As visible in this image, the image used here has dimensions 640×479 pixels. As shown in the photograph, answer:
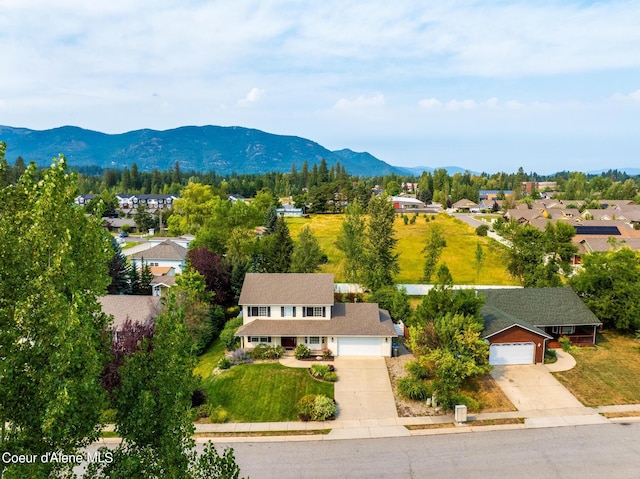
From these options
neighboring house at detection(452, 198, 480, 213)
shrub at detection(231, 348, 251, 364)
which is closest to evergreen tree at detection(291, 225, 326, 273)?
shrub at detection(231, 348, 251, 364)

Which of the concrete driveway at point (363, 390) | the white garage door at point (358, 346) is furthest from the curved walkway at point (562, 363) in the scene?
the white garage door at point (358, 346)

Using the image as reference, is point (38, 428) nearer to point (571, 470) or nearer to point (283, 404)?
point (283, 404)

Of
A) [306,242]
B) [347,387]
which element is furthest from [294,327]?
[306,242]

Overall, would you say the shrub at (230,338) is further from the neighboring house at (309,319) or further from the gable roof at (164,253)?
the gable roof at (164,253)

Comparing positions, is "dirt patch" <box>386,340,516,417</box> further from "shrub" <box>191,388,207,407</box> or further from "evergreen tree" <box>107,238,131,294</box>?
"evergreen tree" <box>107,238,131,294</box>

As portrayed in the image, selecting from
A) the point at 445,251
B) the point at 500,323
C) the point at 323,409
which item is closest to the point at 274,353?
the point at 323,409

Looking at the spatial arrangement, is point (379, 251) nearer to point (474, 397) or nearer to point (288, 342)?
point (288, 342)
